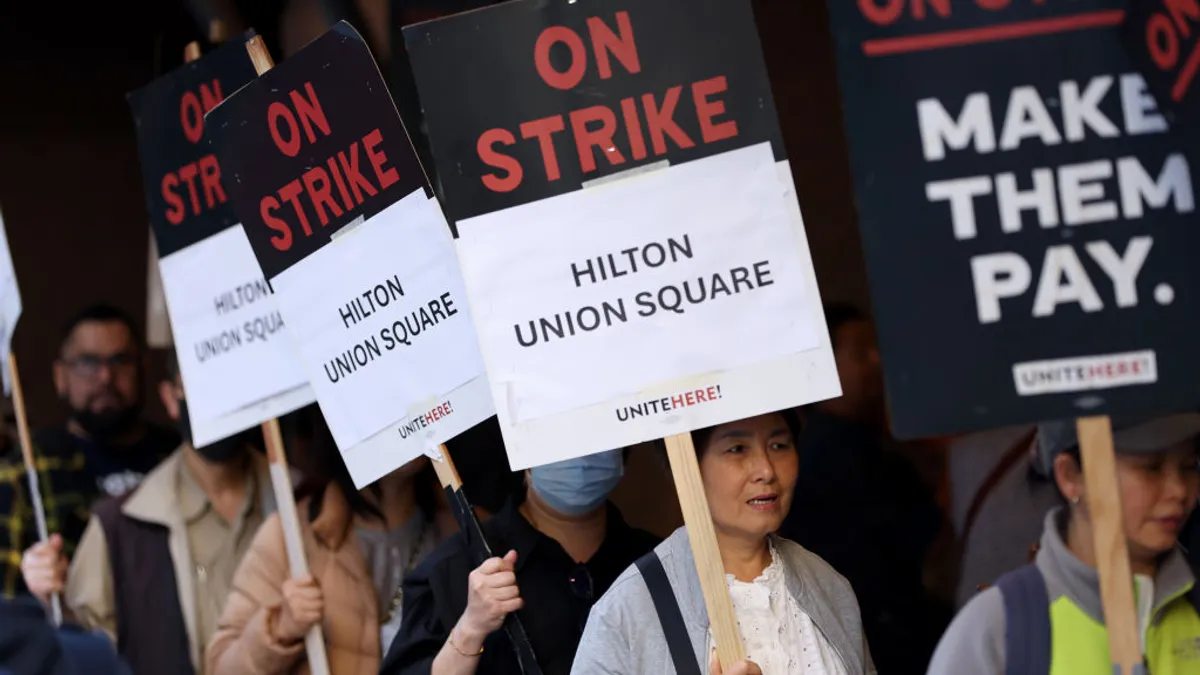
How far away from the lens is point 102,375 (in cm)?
534

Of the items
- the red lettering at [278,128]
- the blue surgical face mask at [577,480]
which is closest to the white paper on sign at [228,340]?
the red lettering at [278,128]

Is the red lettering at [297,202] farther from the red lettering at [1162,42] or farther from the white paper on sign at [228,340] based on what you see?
the red lettering at [1162,42]

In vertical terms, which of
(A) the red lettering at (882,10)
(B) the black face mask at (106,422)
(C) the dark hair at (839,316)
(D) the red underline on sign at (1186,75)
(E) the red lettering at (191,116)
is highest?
(E) the red lettering at (191,116)

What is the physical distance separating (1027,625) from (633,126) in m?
1.13

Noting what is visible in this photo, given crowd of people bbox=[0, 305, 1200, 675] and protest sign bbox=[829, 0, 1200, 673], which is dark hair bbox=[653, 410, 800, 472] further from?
protest sign bbox=[829, 0, 1200, 673]

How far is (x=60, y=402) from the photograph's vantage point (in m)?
6.95

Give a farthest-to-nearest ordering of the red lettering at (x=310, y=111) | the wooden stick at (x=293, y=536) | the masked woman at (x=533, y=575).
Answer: the wooden stick at (x=293, y=536) < the red lettering at (x=310, y=111) < the masked woman at (x=533, y=575)

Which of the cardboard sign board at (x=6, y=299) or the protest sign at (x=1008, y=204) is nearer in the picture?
the protest sign at (x=1008, y=204)

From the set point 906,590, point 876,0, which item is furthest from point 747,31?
point 906,590

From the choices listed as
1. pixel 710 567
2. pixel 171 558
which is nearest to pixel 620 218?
pixel 710 567

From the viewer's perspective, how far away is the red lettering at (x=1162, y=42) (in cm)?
268

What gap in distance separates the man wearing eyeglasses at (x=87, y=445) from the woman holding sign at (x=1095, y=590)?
324 cm

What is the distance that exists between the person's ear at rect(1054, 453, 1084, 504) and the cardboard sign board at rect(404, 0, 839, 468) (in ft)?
1.61

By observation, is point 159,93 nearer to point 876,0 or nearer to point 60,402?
point 876,0
